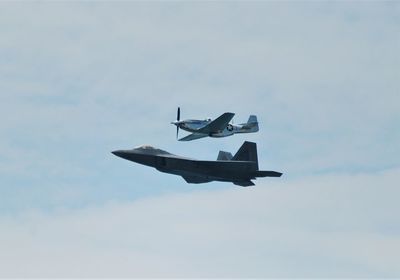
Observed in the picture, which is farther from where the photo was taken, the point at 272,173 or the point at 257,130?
the point at 257,130

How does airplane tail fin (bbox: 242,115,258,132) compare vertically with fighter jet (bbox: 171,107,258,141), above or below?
above

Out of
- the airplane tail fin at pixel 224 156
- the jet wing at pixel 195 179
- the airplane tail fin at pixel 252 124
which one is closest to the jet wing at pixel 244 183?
the airplane tail fin at pixel 224 156

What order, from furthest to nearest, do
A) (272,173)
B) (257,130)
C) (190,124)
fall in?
1. (257,130)
2. (190,124)
3. (272,173)

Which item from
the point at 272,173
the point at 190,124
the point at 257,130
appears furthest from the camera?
the point at 257,130

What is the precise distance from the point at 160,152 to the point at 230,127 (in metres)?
42.9

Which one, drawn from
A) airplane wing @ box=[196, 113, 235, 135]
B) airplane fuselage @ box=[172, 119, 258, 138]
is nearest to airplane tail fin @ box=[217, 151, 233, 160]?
airplane wing @ box=[196, 113, 235, 135]

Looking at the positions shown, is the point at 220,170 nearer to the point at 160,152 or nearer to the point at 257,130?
the point at 160,152

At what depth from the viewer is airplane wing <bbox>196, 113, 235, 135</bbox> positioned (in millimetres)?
146250

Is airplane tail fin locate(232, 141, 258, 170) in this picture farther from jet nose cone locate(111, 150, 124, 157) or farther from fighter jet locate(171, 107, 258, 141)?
fighter jet locate(171, 107, 258, 141)

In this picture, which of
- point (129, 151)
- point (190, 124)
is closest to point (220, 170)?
point (129, 151)

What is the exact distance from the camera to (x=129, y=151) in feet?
383

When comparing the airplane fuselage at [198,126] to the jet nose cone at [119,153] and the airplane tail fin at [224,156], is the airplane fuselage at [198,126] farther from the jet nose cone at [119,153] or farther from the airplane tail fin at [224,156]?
the jet nose cone at [119,153]

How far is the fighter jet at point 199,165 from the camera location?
11575 centimetres

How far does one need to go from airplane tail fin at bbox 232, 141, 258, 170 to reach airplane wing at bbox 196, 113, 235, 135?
2700 cm
